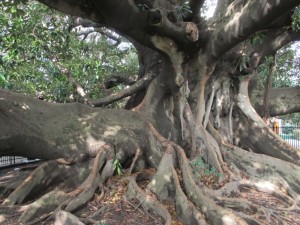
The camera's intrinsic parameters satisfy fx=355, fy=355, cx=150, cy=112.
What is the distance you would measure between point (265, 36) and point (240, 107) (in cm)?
152

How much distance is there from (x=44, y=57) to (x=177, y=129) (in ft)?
10.5

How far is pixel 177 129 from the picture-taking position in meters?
6.66

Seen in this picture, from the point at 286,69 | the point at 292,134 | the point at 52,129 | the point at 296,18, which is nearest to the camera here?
the point at 52,129

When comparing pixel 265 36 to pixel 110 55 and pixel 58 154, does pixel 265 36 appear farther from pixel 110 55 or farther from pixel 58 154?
pixel 58 154

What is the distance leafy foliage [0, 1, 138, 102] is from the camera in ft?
21.6

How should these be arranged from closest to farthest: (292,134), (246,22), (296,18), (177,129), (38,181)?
(38,181), (246,22), (296,18), (177,129), (292,134)

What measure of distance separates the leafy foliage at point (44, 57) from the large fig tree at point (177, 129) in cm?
105

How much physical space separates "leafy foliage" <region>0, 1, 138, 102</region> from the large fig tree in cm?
105

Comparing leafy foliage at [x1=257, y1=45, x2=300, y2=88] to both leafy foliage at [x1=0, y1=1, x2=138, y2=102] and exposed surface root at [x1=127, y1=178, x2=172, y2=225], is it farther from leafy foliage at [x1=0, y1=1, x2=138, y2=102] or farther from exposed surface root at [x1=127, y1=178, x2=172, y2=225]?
exposed surface root at [x1=127, y1=178, x2=172, y2=225]

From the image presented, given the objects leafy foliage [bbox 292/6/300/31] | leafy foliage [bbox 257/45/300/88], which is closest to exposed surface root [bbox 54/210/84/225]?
leafy foliage [bbox 292/6/300/31]

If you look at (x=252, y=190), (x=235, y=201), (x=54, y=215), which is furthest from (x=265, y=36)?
(x=54, y=215)

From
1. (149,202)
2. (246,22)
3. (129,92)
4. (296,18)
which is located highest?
(296,18)

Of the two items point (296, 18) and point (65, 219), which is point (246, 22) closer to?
point (296, 18)

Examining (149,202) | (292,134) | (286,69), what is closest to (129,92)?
(149,202)
